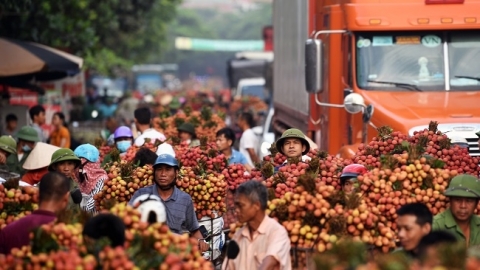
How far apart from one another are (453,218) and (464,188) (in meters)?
0.23

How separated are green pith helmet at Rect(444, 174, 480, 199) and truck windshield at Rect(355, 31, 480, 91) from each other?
5.54 metres

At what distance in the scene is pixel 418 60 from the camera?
550 inches

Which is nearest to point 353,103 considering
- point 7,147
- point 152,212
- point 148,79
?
point 7,147

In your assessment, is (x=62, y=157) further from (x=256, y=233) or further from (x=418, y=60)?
(x=418, y=60)

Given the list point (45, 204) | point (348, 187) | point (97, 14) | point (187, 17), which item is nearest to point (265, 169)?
point (348, 187)

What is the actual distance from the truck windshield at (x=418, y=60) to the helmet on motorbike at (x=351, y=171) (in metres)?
4.29

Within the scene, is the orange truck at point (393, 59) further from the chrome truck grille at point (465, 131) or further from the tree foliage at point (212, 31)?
the tree foliage at point (212, 31)

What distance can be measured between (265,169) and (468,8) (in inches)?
177

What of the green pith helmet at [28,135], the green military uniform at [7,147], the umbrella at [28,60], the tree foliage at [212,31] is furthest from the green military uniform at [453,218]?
the tree foliage at [212,31]

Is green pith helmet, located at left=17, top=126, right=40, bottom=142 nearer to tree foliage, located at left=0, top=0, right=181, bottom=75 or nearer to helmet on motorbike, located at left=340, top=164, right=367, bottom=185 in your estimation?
tree foliage, located at left=0, top=0, right=181, bottom=75

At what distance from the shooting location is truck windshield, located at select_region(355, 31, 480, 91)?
13914mm

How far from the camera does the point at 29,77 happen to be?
2234 centimetres

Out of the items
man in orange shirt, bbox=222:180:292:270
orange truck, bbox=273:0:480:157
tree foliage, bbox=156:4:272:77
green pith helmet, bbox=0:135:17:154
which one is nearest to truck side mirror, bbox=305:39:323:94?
orange truck, bbox=273:0:480:157

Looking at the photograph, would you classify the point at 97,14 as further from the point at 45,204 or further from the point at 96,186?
the point at 45,204
